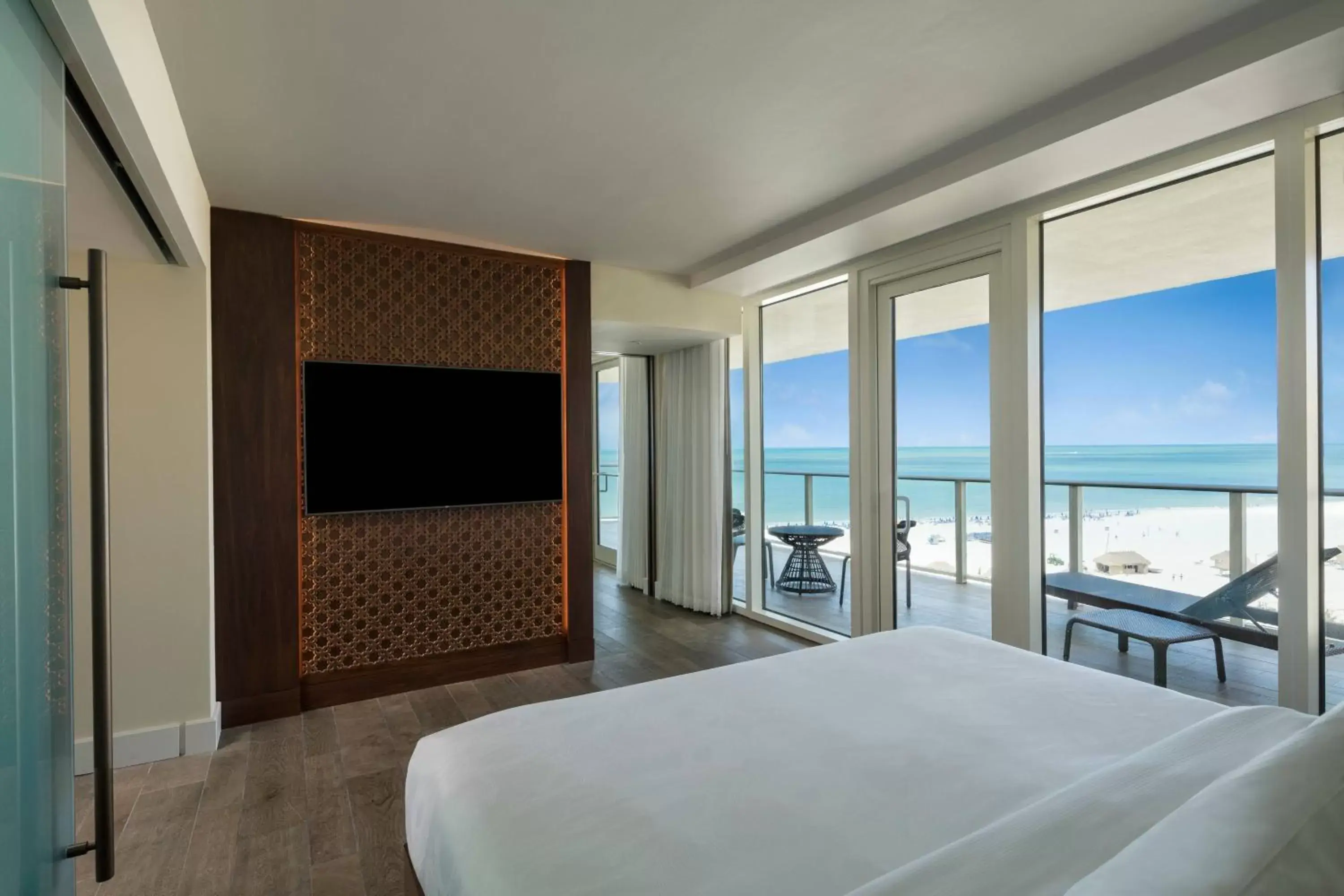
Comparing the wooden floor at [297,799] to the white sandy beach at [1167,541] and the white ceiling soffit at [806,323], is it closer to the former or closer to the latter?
the white sandy beach at [1167,541]

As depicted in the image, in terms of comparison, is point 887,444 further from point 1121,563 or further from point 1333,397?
point 1333,397

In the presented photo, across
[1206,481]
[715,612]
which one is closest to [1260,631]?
[1206,481]

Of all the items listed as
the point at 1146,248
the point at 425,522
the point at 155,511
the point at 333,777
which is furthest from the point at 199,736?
the point at 1146,248

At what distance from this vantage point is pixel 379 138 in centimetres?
254

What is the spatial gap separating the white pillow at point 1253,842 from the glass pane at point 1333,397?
6.05 feet

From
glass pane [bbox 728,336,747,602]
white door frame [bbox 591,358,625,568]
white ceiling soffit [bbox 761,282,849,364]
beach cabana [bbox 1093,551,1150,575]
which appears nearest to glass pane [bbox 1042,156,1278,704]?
beach cabana [bbox 1093,551,1150,575]

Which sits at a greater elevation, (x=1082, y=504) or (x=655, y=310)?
(x=655, y=310)

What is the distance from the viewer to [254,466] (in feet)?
10.8

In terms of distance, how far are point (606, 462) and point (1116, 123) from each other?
5.71 metres

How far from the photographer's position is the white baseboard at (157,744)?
2.82 m

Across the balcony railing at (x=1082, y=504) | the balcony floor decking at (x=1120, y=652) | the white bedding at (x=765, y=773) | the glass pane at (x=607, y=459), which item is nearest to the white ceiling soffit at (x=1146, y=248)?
the balcony railing at (x=1082, y=504)

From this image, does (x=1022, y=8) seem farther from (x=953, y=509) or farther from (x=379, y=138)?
(x=953, y=509)

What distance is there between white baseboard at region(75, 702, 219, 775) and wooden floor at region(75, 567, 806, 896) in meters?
0.05

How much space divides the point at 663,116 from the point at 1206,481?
9.60ft
